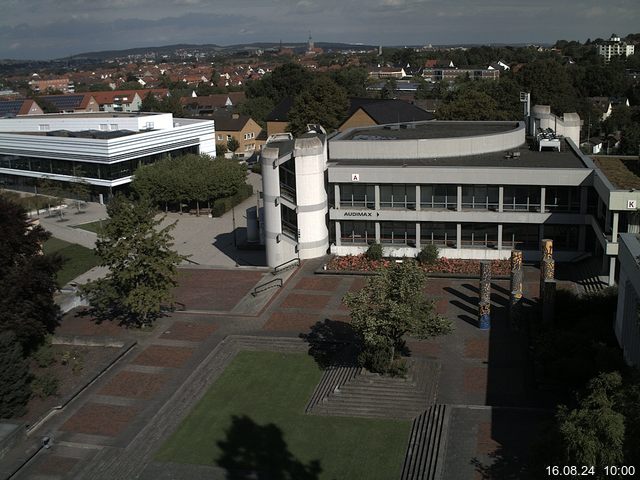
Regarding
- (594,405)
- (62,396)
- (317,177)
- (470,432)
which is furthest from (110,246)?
(594,405)

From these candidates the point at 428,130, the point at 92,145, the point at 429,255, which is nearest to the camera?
the point at 429,255

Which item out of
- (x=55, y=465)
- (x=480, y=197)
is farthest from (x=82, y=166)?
(x=55, y=465)

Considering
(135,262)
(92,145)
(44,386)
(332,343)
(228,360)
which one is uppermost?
(92,145)

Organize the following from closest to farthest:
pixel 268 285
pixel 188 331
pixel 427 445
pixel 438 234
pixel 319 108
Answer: pixel 427 445 → pixel 188 331 → pixel 268 285 → pixel 438 234 → pixel 319 108

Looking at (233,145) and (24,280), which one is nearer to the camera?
(24,280)

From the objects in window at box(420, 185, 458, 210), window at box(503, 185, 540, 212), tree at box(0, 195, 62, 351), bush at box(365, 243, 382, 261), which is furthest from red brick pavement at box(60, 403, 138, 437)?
window at box(503, 185, 540, 212)

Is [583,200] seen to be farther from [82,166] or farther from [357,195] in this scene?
[82,166]

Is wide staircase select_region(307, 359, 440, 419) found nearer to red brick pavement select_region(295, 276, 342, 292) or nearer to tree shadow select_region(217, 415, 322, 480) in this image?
A: tree shadow select_region(217, 415, 322, 480)
